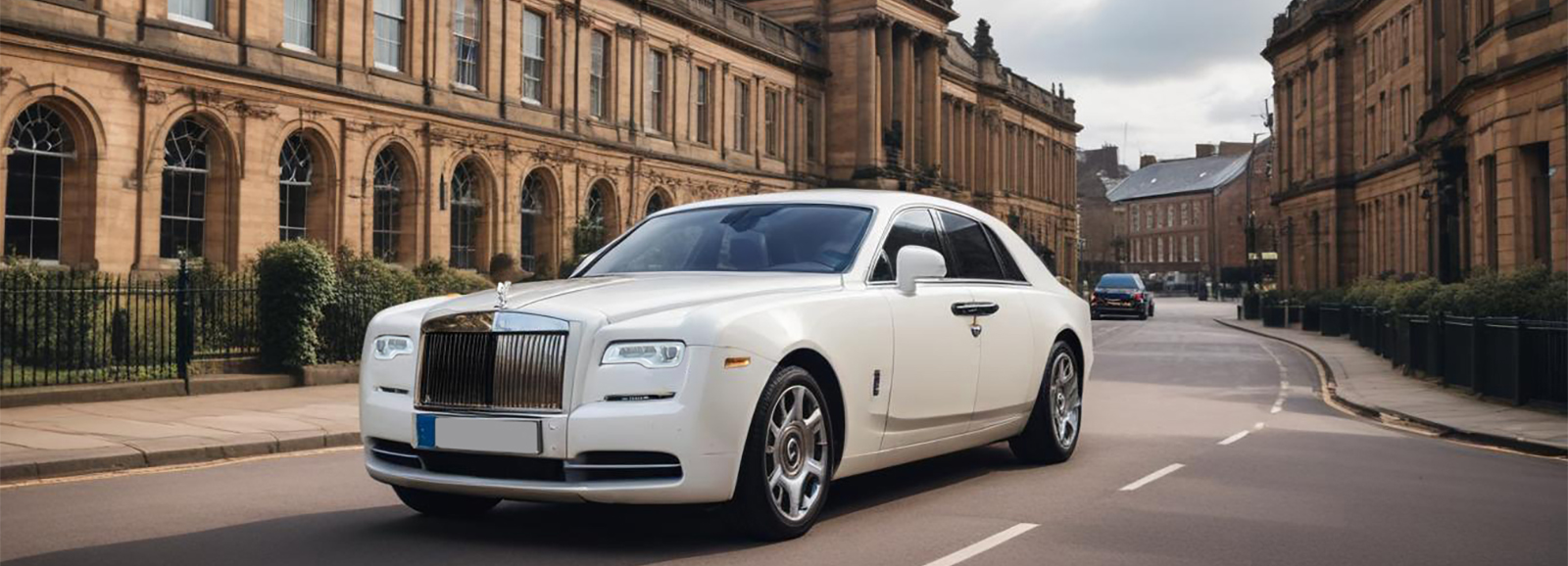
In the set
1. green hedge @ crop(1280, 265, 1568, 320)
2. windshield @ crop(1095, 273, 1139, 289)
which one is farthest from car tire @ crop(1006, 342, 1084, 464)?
windshield @ crop(1095, 273, 1139, 289)

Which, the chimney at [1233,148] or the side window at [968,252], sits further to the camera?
the chimney at [1233,148]

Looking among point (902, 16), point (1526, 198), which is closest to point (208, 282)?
point (1526, 198)

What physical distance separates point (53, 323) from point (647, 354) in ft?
41.8

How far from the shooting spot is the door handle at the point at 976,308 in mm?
7844

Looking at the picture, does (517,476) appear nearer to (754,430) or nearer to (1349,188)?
(754,430)

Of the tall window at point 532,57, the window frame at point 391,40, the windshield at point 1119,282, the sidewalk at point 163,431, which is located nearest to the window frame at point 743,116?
the tall window at point 532,57

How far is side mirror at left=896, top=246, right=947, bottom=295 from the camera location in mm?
7012

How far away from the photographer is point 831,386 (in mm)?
6602

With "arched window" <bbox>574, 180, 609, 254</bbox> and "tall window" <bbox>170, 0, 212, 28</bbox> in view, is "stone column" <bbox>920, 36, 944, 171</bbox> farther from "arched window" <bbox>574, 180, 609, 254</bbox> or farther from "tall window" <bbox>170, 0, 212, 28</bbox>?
"tall window" <bbox>170, 0, 212, 28</bbox>

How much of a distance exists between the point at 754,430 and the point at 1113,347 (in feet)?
84.6

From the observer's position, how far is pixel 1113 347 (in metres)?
30.5

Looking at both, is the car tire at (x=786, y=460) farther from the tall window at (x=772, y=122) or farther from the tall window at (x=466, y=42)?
the tall window at (x=772, y=122)

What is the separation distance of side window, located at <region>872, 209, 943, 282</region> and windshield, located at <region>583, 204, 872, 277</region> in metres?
0.19

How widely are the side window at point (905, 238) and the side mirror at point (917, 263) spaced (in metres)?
0.23
